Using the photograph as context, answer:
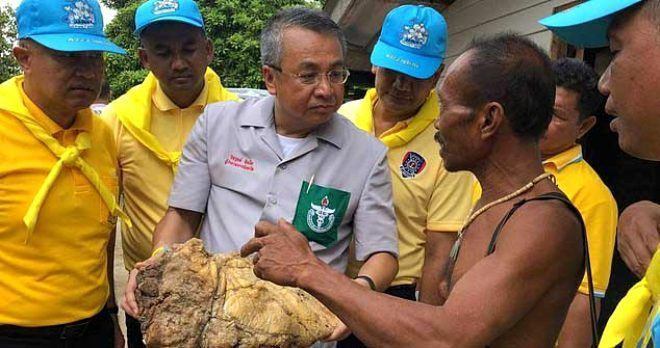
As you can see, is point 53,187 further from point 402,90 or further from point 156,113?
point 402,90

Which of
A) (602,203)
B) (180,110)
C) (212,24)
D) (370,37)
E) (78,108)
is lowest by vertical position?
(212,24)

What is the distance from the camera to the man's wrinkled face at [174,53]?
2.88m

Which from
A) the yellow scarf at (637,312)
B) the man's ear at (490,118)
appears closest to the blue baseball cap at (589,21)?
the man's ear at (490,118)

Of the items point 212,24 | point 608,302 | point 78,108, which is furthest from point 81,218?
point 212,24

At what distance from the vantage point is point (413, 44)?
2.84 m

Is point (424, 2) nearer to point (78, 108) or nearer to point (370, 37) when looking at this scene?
point (370, 37)

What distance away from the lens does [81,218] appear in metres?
2.42

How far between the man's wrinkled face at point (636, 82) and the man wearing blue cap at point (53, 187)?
1.92 meters

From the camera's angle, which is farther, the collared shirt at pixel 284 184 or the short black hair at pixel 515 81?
the collared shirt at pixel 284 184

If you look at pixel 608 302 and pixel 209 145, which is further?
pixel 608 302

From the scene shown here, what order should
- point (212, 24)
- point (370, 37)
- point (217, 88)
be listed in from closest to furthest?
point (217, 88) < point (370, 37) < point (212, 24)

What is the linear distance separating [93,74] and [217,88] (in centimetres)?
81

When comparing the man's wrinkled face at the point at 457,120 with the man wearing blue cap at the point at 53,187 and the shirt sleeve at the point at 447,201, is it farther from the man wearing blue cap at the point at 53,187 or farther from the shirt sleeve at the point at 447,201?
the man wearing blue cap at the point at 53,187

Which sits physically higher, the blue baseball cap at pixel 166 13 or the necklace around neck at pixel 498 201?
the blue baseball cap at pixel 166 13
